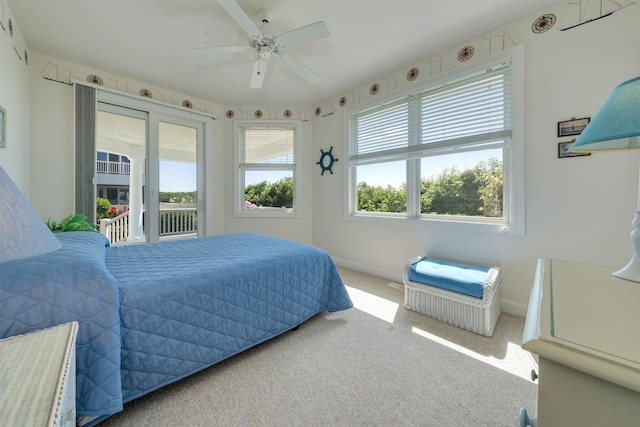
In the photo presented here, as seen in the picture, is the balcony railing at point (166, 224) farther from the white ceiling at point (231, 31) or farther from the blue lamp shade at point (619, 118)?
the blue lamp shade at point (619, 118)

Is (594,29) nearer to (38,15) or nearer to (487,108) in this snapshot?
(487,108)

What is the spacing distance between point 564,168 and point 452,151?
85 centimetres

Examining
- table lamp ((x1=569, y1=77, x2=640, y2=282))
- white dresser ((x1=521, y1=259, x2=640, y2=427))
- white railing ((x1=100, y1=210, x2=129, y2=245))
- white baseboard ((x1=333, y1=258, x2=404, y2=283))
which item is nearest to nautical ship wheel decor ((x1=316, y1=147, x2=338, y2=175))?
white baseboard ((x1=333, y1=258, x2=404, y2=283))

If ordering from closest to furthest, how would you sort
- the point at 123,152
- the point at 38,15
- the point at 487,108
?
the point at 38,15
the point at 487,108
the point at 123,152

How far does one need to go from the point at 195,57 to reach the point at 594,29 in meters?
3.44

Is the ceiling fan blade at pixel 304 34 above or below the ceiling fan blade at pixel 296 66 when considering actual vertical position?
below

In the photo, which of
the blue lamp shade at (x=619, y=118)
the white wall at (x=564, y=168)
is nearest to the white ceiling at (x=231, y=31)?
the white wall at (x=564, y=168)

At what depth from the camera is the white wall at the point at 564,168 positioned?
174cm

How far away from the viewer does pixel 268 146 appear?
13.4ft

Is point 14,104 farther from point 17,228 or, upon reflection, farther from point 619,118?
point 619,118

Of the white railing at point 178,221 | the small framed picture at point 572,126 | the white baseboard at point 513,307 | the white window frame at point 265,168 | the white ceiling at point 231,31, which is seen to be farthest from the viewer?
the white window frame at point 265,168

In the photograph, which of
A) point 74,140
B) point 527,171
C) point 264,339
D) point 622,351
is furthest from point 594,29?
point 74,140

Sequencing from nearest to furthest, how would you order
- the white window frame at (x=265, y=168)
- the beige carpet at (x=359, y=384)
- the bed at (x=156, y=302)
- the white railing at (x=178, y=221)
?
the bed at (x=156, y=302)
the beige carpet at (x=359, y=384)
the white railing at (x=178, y=221)
the white window frame at (x=265, y=168)

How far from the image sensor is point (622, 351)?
453mm
